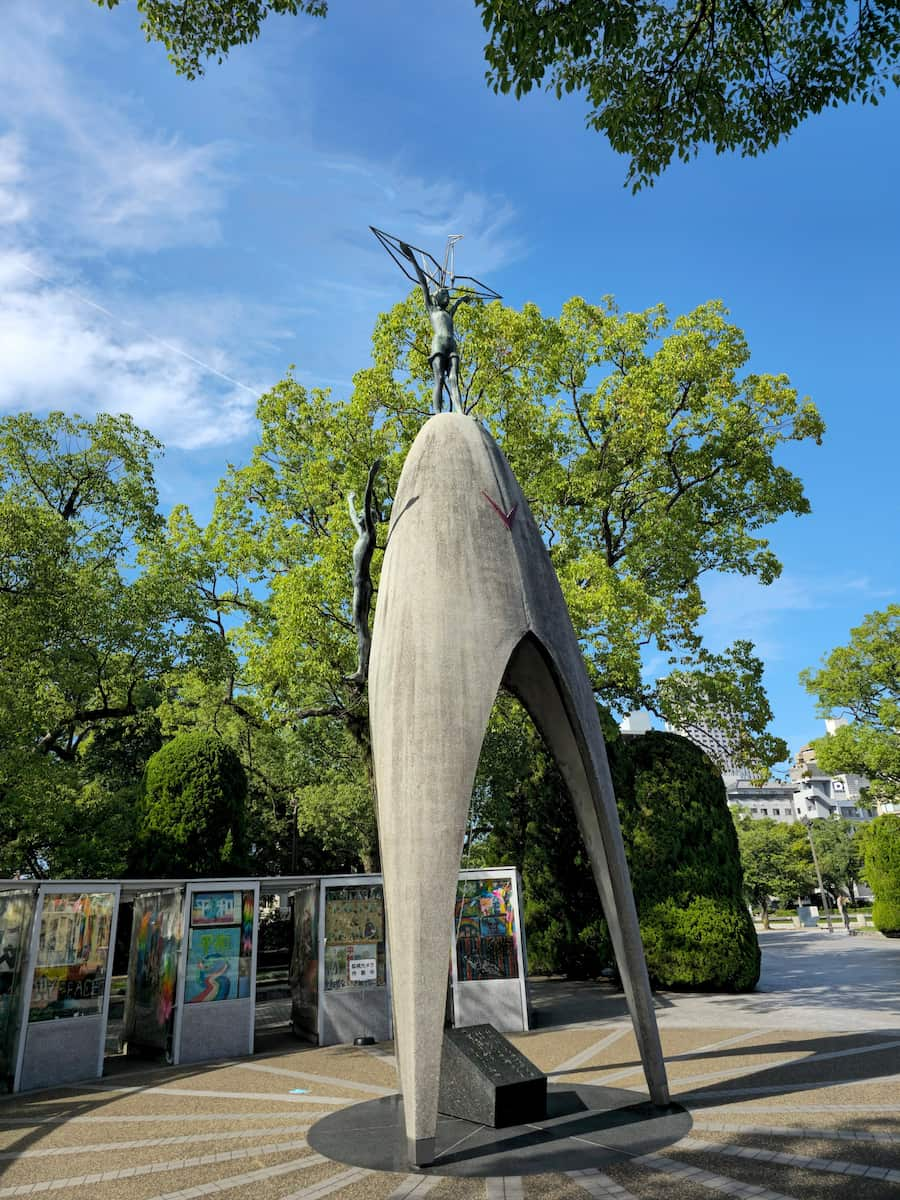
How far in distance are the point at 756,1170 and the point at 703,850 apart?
11143mm

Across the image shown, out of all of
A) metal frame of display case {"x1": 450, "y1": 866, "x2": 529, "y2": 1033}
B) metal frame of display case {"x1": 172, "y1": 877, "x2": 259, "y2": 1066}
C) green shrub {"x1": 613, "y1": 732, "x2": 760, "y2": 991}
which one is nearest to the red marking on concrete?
metal frame of display case {"x1": 450, "y1": 866, "x2": 529, "y2": 1033}

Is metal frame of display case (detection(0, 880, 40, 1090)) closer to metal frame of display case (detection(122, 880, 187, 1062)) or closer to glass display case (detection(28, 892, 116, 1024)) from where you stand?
glass display case (detection(28, 892, 116, 1024))

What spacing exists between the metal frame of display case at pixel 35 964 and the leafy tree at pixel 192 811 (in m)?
5.94

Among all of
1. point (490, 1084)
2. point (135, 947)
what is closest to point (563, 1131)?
point (490, 1084)

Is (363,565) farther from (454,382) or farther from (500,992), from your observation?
(500,992)

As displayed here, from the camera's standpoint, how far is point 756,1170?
5461mm

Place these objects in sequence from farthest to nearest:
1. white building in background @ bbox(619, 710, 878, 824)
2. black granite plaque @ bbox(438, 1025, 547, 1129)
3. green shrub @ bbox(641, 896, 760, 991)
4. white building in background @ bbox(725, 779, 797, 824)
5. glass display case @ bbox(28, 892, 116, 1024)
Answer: white building in background @ bbox(725, 779, 797, 824)
white building in background @ bbox(619, 710, 878, 824)
green shrub @ bbox(641, 896, 760, 991)
glass display case @ bbox(28, 892, 116, 1024)
black granite plaque @ bbox(438, 1025, 547, 1129)

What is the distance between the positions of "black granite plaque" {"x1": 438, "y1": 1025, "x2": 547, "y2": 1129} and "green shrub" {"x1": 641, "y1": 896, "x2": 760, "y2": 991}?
8948 mm

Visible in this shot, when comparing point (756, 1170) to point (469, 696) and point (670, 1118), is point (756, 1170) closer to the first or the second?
point (670, 1118)

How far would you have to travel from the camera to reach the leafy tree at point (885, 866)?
26.4 meters

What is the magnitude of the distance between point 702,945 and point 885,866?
15.3 m

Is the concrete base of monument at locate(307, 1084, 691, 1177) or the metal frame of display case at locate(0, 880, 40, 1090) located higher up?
the metal frame of display case at locate(0, 880, 40, 1090)

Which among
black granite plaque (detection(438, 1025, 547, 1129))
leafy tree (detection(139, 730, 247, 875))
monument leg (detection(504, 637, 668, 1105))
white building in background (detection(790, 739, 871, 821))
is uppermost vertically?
white building in background (detection(790, 739, 871, 821))

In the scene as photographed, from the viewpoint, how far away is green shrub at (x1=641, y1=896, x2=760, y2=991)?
50.3 ft
